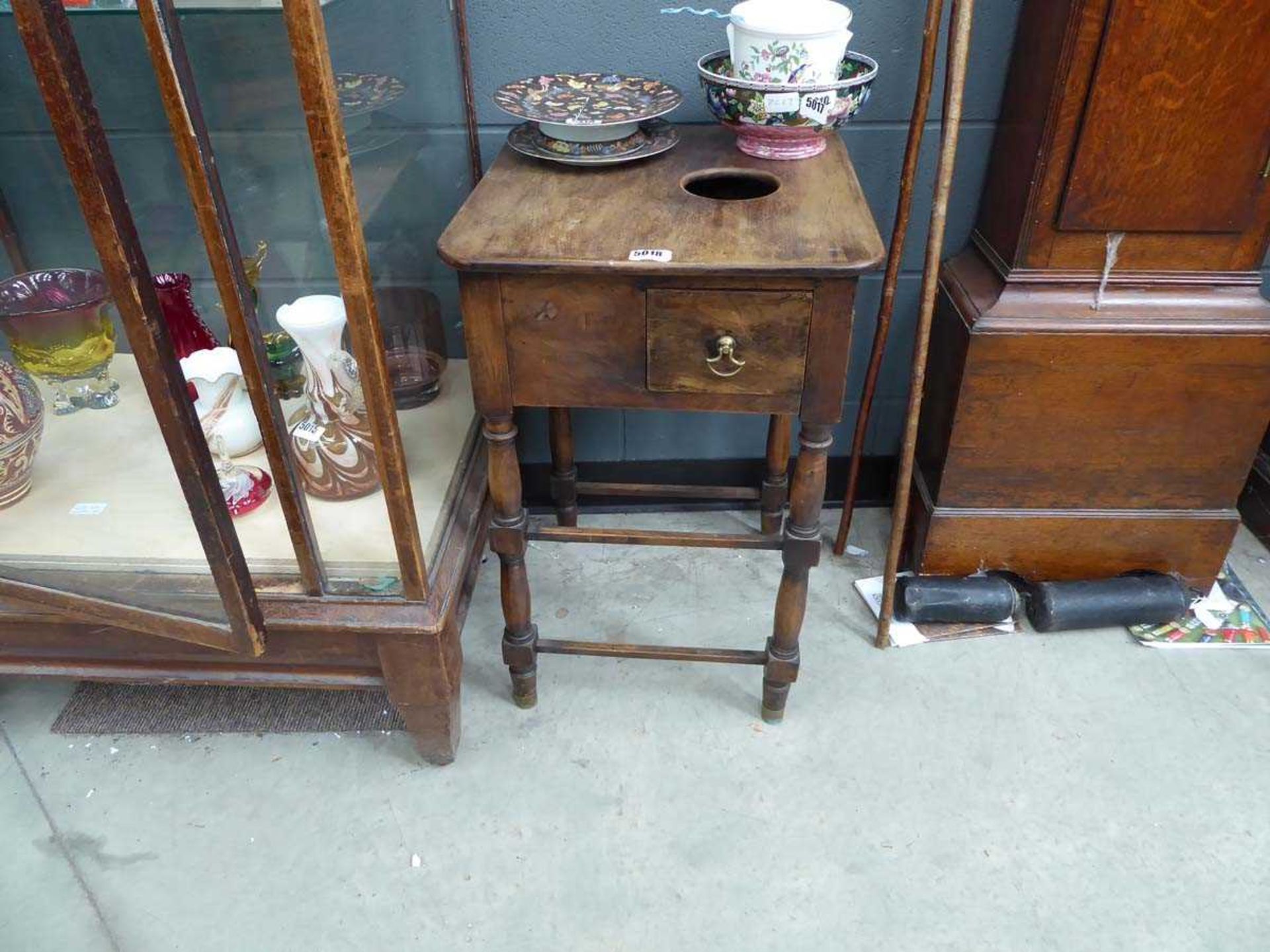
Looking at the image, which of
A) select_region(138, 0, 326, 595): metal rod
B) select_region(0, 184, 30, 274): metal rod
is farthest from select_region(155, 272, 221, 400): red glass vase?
select_region(138, 0, 326, 595): metal rod

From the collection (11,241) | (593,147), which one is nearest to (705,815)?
(593,147)

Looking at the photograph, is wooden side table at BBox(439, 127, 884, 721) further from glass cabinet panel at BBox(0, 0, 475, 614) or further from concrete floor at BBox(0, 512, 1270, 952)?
concrete floor at BBox(0, 512, 1270, 952)

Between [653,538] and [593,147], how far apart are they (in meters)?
0.58

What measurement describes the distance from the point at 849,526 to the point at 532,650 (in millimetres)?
749

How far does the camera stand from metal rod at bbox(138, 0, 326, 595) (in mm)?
857

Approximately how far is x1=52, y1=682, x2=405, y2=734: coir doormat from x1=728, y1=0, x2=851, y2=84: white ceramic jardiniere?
1.12 m

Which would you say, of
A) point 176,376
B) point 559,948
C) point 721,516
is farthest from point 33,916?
point 721,516

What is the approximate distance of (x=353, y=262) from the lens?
100 cm

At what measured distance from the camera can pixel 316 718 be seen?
1528mm

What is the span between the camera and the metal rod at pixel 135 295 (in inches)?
32.0

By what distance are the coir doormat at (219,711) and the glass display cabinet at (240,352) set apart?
167 mm

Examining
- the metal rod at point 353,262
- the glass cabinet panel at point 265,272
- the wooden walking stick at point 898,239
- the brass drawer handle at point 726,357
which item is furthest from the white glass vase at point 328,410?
the wooden walking stick at point 898,239

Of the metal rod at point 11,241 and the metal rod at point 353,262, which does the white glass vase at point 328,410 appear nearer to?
the metal rod at point 353,262

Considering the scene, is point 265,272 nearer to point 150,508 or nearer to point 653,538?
point 150,508
